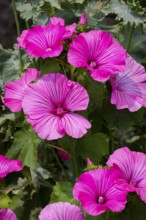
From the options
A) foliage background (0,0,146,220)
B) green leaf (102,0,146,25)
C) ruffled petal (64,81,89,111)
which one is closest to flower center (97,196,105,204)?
foliage background (0,0,146,220)

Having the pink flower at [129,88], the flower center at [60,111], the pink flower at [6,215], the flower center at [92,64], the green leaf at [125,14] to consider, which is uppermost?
the flower center at [92,64]

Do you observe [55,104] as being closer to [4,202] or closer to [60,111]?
[60,111]

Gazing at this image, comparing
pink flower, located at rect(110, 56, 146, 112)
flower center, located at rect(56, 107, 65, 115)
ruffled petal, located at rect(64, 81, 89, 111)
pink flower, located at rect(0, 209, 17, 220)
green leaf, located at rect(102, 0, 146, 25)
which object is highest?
green leaf, located at rect(102, 0, 146, 25)

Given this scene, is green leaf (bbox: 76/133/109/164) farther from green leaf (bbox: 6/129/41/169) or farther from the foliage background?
green leaf (bbox: 6/129/41/169)

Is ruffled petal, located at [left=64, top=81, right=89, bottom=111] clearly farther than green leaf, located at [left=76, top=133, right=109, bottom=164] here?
No

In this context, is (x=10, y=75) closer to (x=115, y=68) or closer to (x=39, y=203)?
(x=39, y=203)

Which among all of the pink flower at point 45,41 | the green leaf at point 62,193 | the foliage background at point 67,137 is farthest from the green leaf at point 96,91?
the green leaf at point 62,193

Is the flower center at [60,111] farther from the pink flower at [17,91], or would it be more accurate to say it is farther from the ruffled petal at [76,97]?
A: the pink flower at [17,91]

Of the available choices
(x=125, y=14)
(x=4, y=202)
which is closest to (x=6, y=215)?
(x=4, y=202)
